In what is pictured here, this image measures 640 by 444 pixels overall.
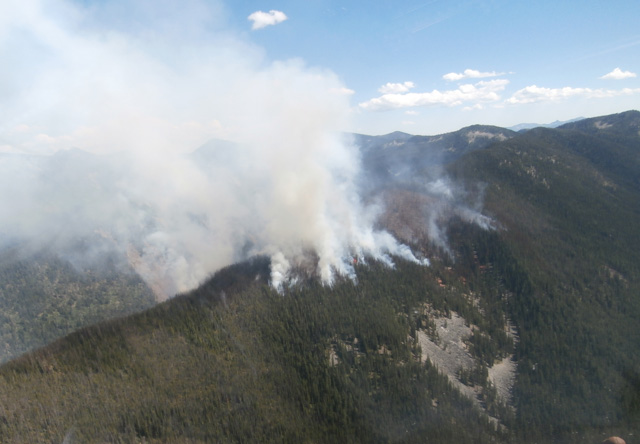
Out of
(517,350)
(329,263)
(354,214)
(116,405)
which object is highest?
(354,214)

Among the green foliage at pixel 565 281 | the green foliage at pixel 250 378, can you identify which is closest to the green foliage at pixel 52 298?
the green foliage at pixel 250 378

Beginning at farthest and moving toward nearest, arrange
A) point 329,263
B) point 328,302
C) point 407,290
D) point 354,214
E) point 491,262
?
point 354,214 → point 491,262 → point 329,263 → point 407,290 → point 328,302

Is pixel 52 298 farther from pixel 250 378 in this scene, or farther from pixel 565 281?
pixel 565 281

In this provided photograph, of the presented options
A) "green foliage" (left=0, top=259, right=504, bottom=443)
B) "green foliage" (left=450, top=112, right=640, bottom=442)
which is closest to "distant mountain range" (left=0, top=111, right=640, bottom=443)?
"green foliage" (left=0, top=259, right=504, bottom=443)

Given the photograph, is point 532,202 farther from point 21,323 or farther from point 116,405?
point 21,323

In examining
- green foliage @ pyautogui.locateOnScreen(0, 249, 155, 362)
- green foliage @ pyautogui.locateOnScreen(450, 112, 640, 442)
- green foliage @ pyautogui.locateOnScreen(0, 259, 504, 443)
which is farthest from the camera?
green foliage @ pyautogui.locateOnScreen(0, 249, 155, 362)

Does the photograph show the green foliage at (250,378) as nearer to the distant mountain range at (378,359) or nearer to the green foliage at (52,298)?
the distant mountain range at (378,359)

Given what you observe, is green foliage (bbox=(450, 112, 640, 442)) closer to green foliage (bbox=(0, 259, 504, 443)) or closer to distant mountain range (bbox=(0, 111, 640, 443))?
distant mountain range (bbox=(0, 111, 640, 443))

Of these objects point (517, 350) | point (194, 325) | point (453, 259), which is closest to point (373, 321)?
point (517, 350)
